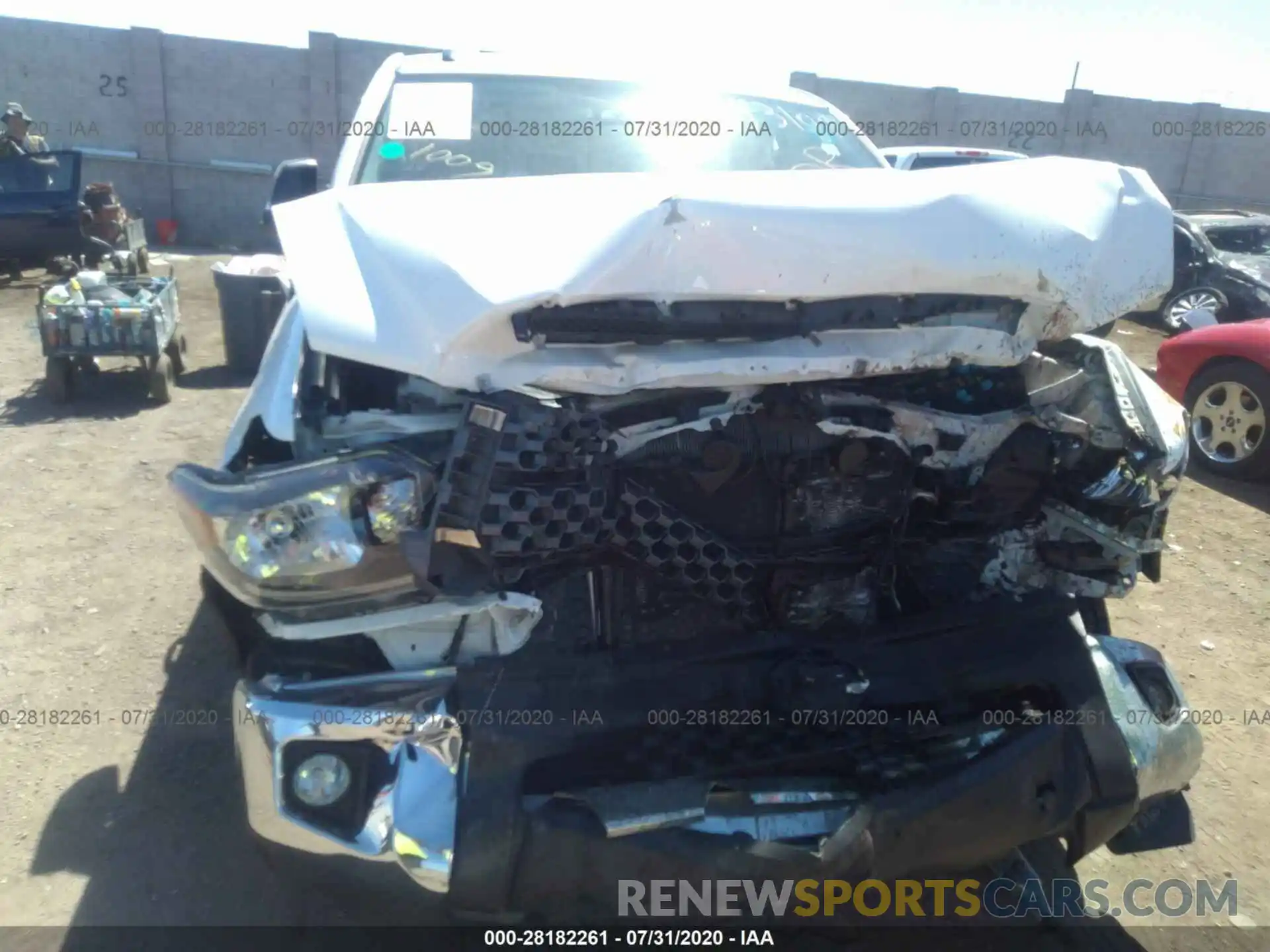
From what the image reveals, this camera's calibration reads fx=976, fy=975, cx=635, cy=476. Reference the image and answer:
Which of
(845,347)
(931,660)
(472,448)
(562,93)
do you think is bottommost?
(931,660)

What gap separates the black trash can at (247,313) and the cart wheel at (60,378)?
1.13 metres

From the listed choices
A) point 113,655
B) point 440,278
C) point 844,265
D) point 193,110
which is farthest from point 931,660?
point 193,110

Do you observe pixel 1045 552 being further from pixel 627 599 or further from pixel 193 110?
pixel 193 110

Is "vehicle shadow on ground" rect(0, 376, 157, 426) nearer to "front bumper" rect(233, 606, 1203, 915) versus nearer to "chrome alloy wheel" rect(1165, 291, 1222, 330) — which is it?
"front bumper" rect(233, 606, 1203, 915)

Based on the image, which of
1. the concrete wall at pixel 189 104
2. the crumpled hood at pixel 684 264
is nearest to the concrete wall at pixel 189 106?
the concrete wall at pixel 189 104

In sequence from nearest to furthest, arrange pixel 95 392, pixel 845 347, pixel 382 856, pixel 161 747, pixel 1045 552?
1. pixel 382 856
2. pixel 845 347
3. pixel 1045 552
4. pixel 161 747
5. pixel 95 392

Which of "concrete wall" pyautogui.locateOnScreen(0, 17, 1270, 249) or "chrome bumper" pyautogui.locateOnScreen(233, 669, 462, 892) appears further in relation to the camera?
"concrete wall" pyautogui.locateOnScreen(0, 17, 1270, 249)

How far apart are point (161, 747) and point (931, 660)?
230 centimetres

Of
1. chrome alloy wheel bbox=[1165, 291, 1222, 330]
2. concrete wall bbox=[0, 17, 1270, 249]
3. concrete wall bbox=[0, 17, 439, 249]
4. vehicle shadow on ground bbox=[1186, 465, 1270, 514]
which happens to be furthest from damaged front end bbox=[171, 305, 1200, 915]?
concrete wall bbox=[0, 17, 439, 249]

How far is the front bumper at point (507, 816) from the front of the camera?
1.79 metres

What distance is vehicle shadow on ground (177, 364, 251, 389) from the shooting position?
Result: 6941mm

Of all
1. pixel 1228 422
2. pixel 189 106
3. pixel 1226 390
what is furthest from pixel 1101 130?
pixel 189 106

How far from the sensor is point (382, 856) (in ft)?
5.90

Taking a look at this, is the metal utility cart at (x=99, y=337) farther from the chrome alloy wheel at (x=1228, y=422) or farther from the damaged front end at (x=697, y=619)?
the chrome alloy wheel at (x=1228, y=422)
